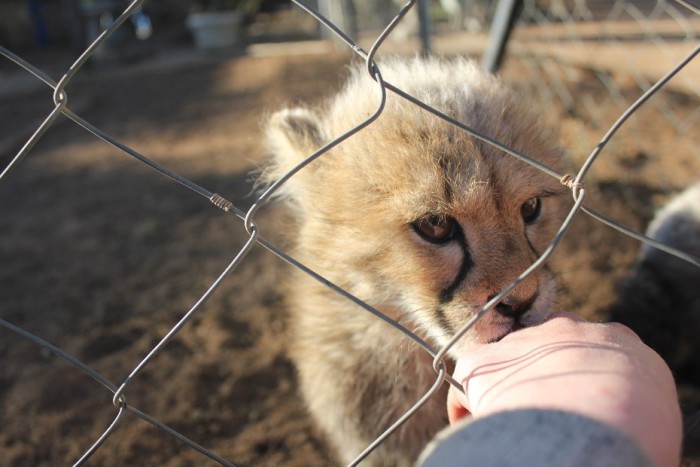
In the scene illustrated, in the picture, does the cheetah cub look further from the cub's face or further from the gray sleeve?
the gray sleeve

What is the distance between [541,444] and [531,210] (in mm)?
821

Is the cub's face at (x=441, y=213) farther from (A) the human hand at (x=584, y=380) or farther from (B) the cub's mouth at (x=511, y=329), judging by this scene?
(A) the human hand at (x=584, y=380)

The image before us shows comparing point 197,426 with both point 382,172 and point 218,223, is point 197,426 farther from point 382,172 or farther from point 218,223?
point 218,223

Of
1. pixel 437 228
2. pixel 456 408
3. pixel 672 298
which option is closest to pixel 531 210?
pixel 437 228

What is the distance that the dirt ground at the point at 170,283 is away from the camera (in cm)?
185

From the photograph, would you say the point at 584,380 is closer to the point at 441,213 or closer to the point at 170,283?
the point at 441,213

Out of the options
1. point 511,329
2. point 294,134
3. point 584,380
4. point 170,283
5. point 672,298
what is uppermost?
Result: point 584,380

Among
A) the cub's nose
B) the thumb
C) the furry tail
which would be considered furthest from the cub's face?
the furry tail

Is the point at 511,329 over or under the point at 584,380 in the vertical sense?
under

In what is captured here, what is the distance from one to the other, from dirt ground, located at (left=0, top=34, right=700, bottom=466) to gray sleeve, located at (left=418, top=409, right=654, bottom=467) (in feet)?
3.45

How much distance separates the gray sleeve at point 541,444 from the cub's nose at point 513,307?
454 mm

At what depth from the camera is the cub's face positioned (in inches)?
45.1

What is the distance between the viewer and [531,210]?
1335mm

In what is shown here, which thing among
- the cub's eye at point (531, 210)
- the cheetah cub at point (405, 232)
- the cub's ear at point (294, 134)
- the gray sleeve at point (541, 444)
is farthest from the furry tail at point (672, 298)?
the gray sleeve at point (541, 444)
